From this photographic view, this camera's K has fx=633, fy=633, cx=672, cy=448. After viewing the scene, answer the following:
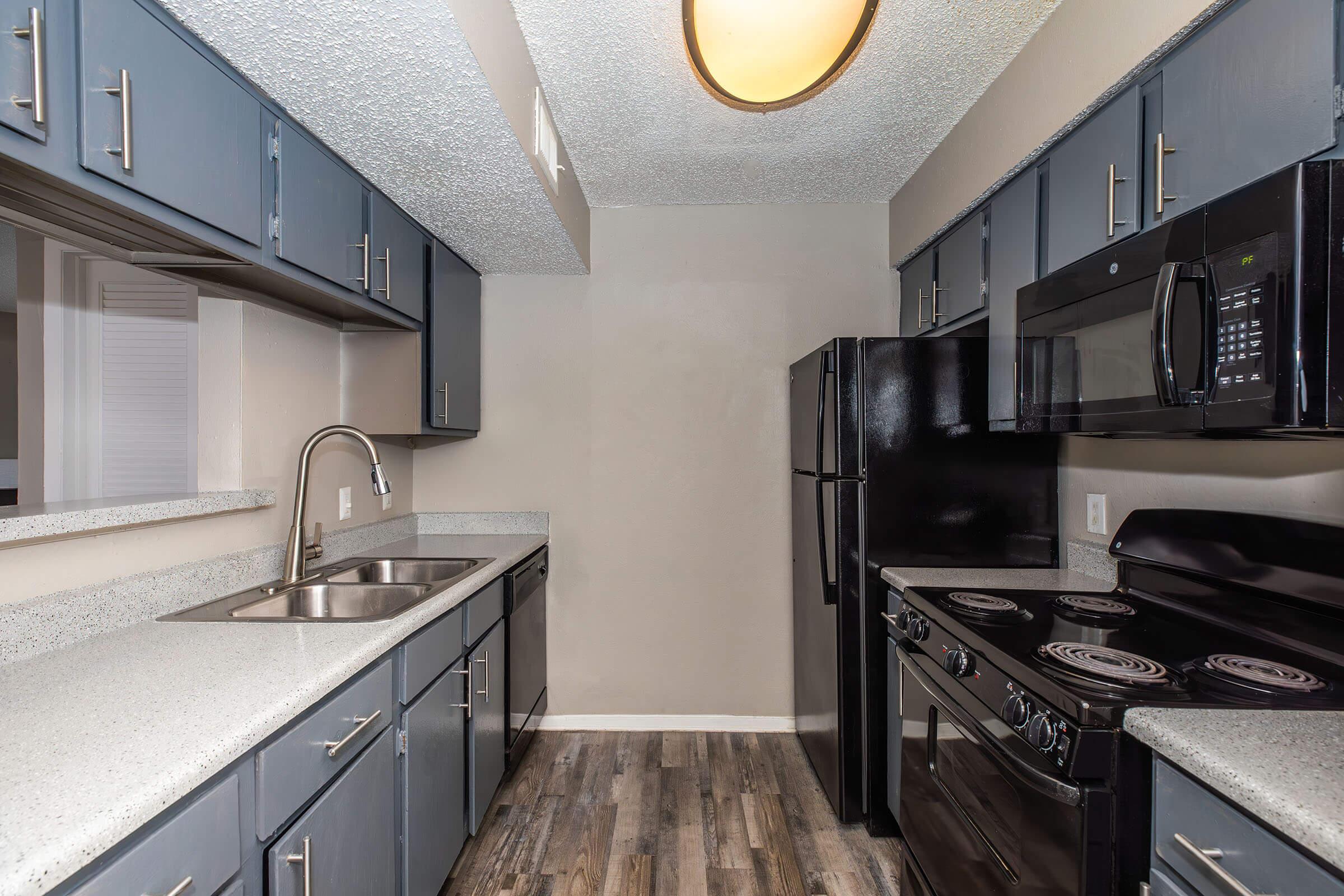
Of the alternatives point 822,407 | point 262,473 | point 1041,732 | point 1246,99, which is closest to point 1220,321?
point 1246,99

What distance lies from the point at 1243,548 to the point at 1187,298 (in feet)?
2.31

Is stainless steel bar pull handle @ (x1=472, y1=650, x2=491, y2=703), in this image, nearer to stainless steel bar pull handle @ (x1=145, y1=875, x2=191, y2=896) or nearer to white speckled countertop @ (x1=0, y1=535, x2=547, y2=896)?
white speckled countertop @ (x1=0, y1=535, x2=547, y2=896)

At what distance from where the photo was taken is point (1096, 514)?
204cm

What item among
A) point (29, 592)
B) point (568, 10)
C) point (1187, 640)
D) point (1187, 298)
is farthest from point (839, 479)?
point (29, 592)

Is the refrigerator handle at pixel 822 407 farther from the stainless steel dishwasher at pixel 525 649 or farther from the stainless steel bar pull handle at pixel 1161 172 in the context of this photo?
the stainless steel dishwasher at pixel 525 649

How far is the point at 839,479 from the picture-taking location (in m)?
2.26

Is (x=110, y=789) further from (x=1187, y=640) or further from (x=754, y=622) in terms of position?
(x=754, y=622)

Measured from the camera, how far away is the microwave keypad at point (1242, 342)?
1.04 meters

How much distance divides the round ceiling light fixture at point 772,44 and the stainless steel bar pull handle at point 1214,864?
1.46 meters

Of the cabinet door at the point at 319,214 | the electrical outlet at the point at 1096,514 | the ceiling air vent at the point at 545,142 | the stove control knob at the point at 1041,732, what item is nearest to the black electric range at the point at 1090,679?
the stove control knob at the point at 1041,732

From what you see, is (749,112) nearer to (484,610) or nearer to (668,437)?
(668,437)

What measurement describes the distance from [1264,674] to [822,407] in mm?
1404

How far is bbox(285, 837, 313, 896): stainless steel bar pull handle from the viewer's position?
107 centimetres

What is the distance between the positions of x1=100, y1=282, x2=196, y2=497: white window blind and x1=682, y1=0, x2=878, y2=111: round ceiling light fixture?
5.39ft
